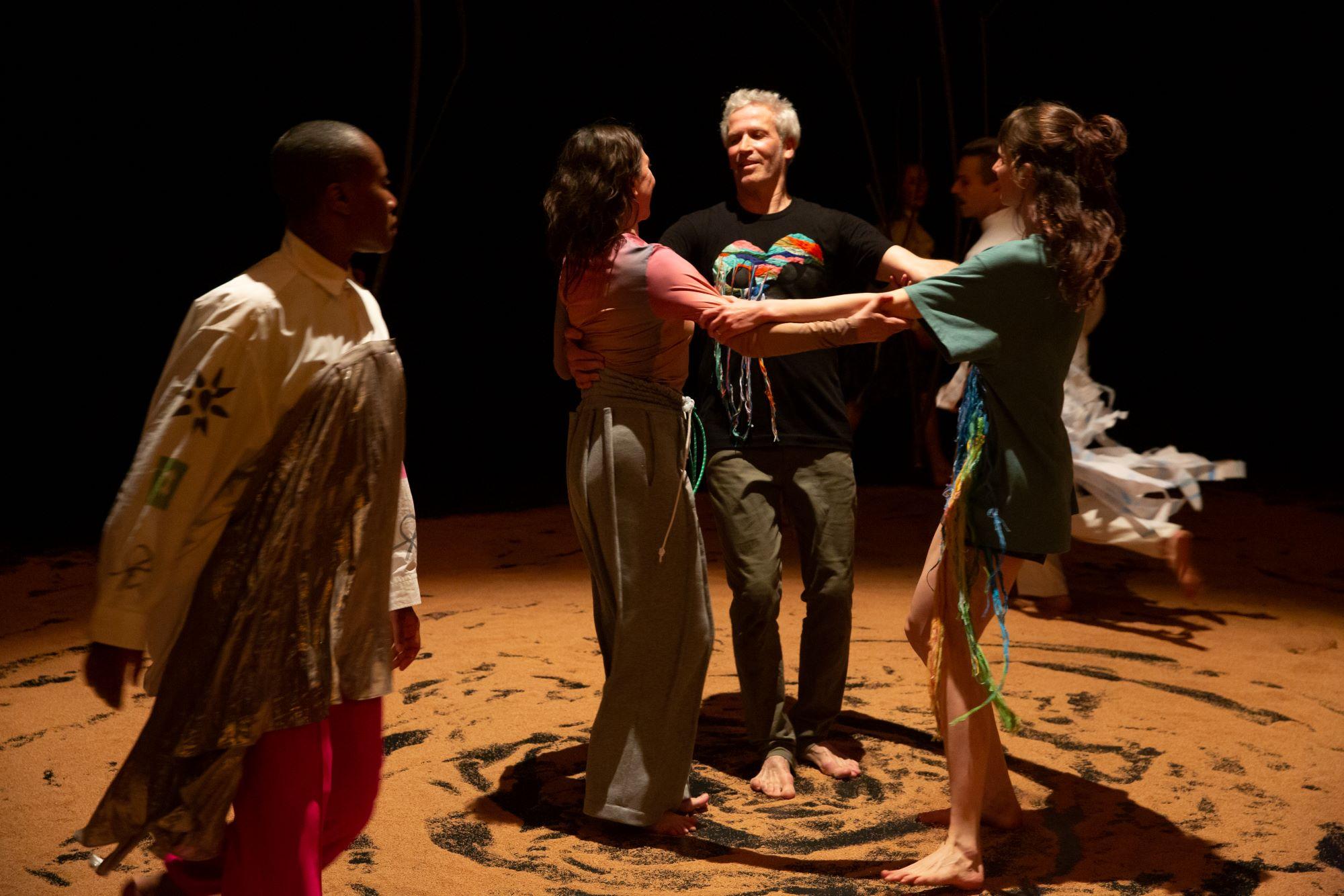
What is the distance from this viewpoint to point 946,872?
249 cm

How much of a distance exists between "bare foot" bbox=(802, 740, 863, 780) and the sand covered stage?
4 centimetres

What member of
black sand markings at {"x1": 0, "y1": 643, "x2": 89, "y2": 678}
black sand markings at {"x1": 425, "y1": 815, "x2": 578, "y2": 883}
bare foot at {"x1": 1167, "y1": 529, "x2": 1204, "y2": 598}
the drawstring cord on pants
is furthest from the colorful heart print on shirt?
black sand markings at {"x1": 0, "y1": 643, "x2": 89, "y2": 678}

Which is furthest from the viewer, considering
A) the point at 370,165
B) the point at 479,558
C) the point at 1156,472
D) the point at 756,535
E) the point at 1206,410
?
the point at 1206,410

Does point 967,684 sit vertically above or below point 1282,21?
below

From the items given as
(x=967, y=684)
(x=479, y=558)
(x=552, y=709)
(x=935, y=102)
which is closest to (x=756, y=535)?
(x=967, y=684)

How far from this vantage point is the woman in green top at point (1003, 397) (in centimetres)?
238

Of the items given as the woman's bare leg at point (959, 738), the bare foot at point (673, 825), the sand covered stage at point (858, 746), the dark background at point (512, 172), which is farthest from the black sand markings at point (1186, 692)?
the dark background at point (512, 172)

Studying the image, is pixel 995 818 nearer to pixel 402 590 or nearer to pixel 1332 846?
pixel 1332 846

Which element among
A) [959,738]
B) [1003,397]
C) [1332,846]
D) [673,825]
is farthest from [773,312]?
[1332,846]

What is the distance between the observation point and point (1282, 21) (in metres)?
8.08

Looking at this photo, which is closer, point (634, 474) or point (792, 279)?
point (634, 474)

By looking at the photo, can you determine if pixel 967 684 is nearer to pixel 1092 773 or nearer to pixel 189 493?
pixel 1092 773

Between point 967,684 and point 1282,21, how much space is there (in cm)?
736

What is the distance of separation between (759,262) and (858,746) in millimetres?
1408
